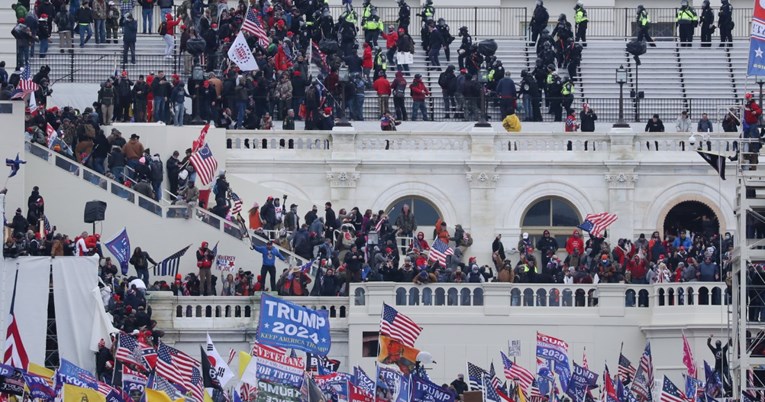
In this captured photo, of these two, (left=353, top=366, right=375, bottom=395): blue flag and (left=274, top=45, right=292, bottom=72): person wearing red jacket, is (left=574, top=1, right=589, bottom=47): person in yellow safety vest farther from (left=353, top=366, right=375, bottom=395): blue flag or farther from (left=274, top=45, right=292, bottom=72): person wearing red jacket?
(left=353, top=366, right=375, bottom=395): blue flag

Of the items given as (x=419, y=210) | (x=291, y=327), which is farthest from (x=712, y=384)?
(x=419, y=210)

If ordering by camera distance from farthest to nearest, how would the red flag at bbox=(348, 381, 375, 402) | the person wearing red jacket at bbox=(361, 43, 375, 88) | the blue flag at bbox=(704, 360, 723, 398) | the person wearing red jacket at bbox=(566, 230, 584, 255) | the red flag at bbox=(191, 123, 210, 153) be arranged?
1. the person wearing red jacket at bbox=(361, 43, 375, 88)
2. the red flag at bbox=(191, 123, 210, 153)
3. the person wearing red jacket at bbox=(566, 230, 584, 255)
4. the blue flag at bbox=(704, 360, 723, 398)
5. the red flag at bbox=(348, 381, 375, 402)

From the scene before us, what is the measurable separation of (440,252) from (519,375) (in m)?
11.7

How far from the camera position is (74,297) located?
311 ft

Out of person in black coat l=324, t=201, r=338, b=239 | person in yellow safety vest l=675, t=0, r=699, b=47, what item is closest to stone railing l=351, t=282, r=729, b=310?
person in black coat l=324, t=201, r=338, b=239

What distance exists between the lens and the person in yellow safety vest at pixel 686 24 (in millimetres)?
114188

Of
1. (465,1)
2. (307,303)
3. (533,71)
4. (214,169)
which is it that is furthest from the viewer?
(465,1)

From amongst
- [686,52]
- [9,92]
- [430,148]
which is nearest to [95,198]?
[9,92]

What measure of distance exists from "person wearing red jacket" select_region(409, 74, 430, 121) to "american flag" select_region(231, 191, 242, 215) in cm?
750

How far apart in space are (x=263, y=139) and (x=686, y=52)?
14.5m

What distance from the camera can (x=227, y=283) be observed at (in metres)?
98.2

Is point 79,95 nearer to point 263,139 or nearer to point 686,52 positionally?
point 263,139

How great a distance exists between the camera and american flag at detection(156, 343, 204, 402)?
82.4 m

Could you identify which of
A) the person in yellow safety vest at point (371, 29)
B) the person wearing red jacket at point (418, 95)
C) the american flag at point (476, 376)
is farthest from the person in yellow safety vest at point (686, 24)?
the american flag at point (476, 376)
